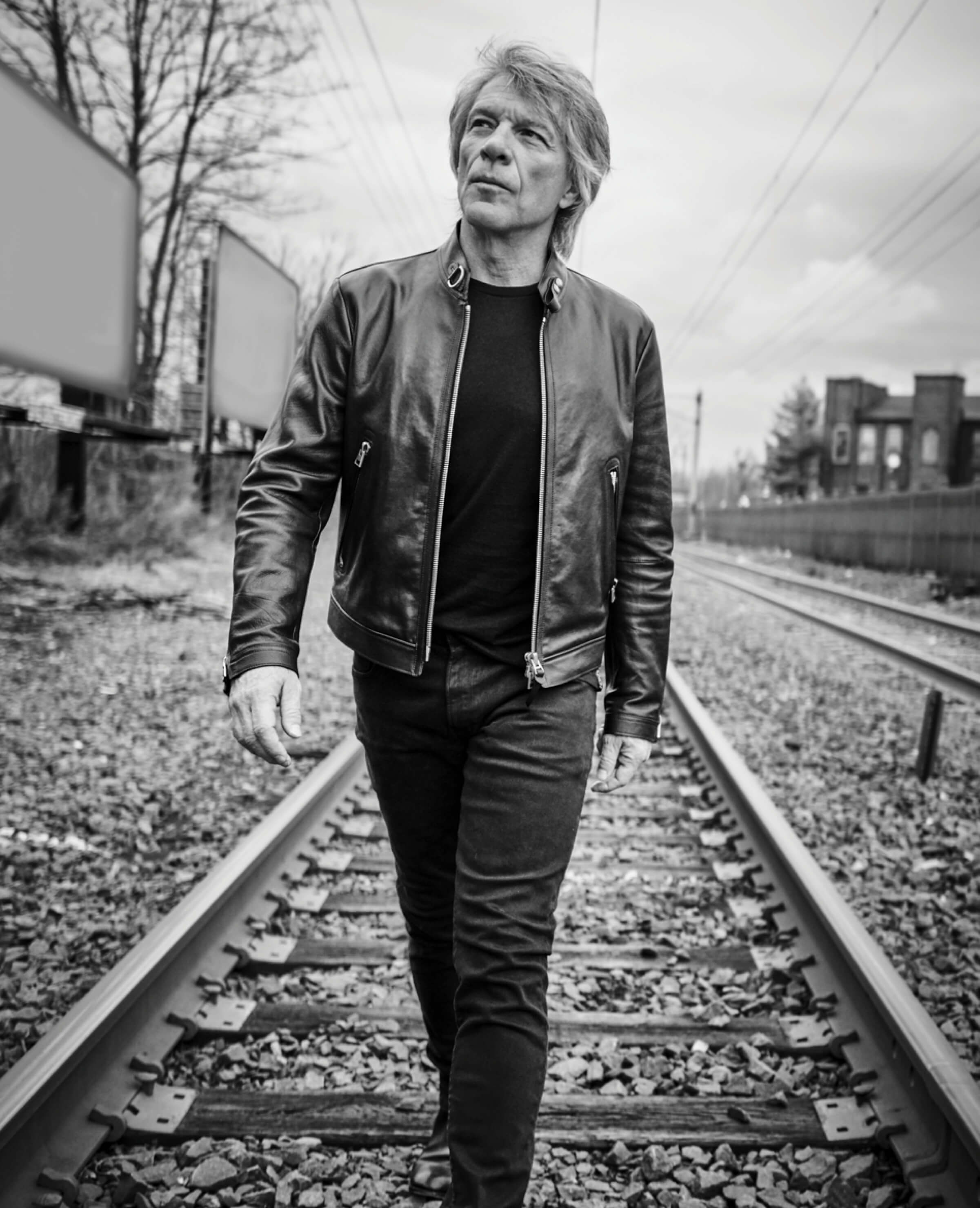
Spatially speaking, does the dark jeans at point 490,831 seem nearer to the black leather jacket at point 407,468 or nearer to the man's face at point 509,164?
the black leather jacket at point 407,468

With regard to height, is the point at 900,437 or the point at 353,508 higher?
the point at 900,437

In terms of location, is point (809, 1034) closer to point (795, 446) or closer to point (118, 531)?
point (118, 531)

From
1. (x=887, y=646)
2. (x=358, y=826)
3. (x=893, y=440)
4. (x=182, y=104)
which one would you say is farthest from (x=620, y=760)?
(x=893, y=440)

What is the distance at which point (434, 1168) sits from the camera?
2395 mm

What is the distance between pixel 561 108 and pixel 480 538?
31.7 inches

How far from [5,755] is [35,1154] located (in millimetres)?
4059

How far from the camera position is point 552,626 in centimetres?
205

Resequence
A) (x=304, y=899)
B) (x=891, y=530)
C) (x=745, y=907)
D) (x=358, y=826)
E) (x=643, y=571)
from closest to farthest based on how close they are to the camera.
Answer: (x=643, y=571) < (x=304, y=899) < (x=745, y=907) < (x=358, y=826) < (x=891, y=530)

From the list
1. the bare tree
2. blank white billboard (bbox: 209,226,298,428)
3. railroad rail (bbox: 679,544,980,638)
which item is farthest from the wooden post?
the bare tree

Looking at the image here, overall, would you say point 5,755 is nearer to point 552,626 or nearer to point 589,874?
point 589,874

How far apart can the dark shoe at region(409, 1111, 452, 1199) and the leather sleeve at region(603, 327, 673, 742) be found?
957 mm

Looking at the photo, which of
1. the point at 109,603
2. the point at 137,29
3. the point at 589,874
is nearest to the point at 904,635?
the point at 109,603

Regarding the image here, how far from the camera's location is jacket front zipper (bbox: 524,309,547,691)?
2008 mm

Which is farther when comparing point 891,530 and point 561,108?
point 891,530
